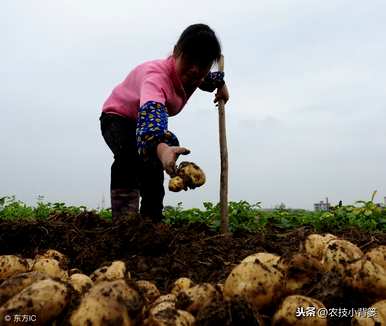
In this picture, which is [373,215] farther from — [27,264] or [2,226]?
[27,264]

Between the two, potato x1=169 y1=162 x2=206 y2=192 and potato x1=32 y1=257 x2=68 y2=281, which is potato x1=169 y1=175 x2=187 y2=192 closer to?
potato x1=169 y1=162 x2=206 y2=192

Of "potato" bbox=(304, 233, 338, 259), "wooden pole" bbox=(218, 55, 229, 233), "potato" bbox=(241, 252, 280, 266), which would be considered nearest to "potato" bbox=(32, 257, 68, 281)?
"potato" bbox=(241, 252, 280, 266)

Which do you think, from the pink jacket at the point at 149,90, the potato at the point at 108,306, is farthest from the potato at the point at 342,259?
the pink jacket at the point at 149,90

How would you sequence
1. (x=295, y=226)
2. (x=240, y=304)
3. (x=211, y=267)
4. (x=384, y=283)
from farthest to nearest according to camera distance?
(x=295, y=226), (x=211, y=267), (x=384, y=283), (x=240, y=304)

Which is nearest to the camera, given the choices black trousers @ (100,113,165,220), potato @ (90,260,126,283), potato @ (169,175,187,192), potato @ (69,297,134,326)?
potato @ (69,297,134,326)

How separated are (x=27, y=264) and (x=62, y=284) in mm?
848

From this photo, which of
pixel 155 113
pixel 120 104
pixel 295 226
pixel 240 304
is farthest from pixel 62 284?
pixel 295 226

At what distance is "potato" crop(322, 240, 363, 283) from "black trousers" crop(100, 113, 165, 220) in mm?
2645

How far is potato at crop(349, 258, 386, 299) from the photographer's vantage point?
1.92m

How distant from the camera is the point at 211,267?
3701mm

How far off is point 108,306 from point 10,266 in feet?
3.33

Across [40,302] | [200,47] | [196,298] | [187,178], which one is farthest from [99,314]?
[200,47]

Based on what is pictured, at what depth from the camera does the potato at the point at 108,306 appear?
1621mm

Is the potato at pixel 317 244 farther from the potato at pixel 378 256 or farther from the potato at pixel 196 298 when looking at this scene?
the potato at pixel 196 298
